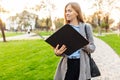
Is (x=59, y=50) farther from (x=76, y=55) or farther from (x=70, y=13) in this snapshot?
(x=70, y=13)

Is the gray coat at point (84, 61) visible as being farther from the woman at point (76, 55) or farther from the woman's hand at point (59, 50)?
the woman's hand at point (59, 50)

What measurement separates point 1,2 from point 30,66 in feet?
87.7

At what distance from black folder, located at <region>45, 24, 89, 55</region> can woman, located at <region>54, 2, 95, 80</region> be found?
0.05 metres

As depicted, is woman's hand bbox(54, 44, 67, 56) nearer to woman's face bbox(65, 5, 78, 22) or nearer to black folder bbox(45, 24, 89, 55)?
black folder bbox(45, 24, 89, 55)

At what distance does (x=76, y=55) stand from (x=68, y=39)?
0.82 feet

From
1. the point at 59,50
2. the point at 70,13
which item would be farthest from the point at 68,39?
the point at 70,13

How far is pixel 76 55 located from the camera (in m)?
4.71

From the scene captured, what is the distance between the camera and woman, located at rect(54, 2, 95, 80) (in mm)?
4695

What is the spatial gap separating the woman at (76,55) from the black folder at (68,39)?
53 millimetres

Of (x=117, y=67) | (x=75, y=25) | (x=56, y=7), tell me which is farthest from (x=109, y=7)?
(x=75, y=25)

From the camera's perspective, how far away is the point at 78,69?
475cm

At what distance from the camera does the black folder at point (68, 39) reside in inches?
184

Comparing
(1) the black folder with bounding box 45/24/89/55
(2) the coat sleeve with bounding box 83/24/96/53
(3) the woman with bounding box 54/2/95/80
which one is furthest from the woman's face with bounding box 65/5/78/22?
(2) the coat sleeve with bounding box 83/24/96/53

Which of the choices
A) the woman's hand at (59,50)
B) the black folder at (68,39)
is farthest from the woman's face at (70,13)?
the woman's hand at (59,50)
